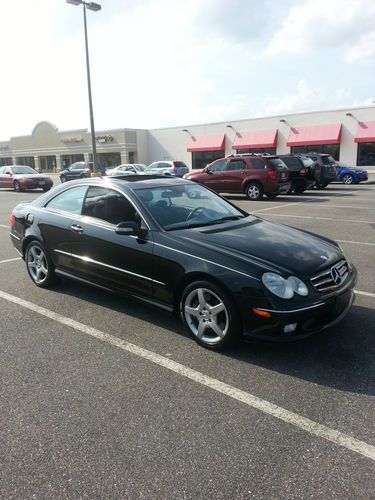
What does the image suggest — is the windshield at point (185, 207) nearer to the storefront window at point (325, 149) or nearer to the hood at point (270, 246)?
the hood at point (270, 246)

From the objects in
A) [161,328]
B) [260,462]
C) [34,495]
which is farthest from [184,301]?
[34,495]

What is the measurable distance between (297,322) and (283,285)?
0.31 meters

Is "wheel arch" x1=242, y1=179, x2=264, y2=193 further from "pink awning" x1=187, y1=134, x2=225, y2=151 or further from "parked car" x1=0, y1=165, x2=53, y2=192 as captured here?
"pink awning" x1=187, y1=134, x2=225, y2=151

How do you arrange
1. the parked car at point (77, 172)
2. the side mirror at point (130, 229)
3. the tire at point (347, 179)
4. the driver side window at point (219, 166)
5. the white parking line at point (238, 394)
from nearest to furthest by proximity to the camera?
the white parking line at point (238, 394), the side mirror at point (130, 229), the driver side window at point (219, 166), the tire at point (347, 179), the parked car at point (77, 172)

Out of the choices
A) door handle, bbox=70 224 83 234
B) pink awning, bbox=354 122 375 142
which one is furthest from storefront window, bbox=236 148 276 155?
door handle, bbox=70 224 83 234

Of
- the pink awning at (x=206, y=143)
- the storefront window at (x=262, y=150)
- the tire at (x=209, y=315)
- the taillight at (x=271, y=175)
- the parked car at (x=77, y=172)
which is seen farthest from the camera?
the pink awning at (x=206, y=143)

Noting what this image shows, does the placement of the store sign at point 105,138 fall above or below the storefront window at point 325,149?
above

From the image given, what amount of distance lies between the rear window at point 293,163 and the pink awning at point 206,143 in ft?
72.8

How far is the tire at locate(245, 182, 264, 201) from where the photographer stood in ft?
52.5

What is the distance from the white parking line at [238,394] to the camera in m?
2.61

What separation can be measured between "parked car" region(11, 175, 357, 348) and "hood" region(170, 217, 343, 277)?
0.4 inches

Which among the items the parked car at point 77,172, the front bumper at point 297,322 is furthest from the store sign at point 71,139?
the front bumper at point 297,322

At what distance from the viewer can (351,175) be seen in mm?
25188

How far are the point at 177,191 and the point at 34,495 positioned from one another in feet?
11.2
